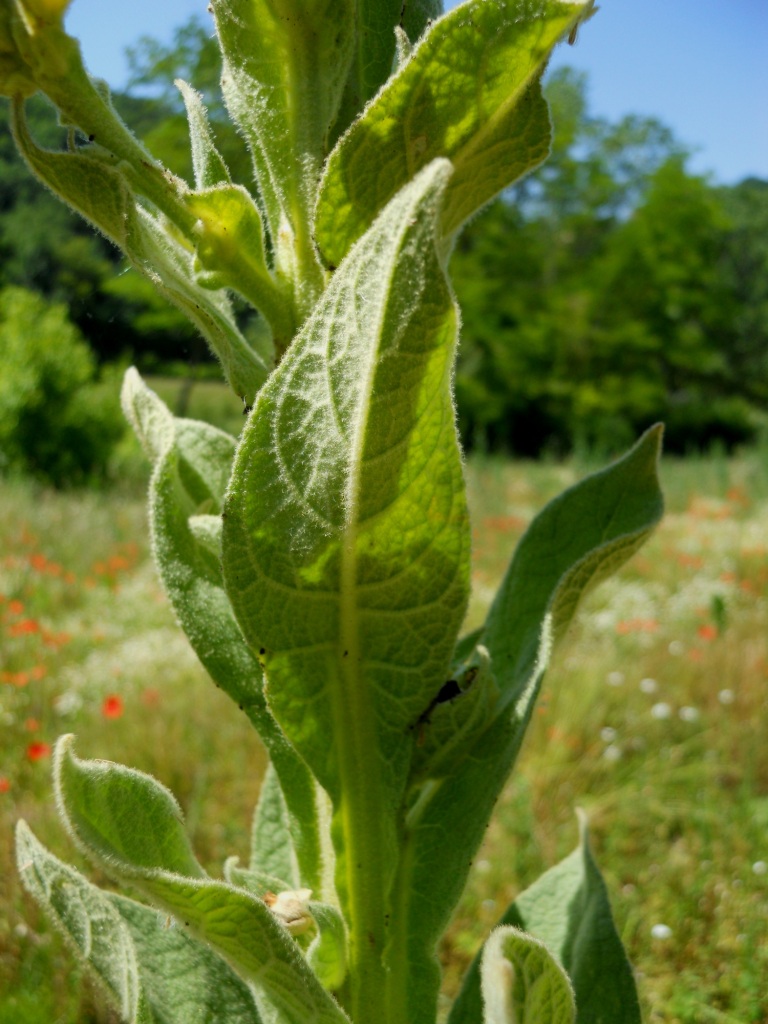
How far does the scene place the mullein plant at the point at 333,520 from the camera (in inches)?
28.1

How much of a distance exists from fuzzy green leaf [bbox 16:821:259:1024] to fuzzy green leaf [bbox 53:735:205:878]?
0.11 meters

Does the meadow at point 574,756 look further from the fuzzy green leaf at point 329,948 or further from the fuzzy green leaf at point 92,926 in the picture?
the fuzzy green leaf at point 92,926

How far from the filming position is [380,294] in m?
0.64

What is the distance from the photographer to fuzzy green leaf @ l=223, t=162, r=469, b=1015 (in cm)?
66

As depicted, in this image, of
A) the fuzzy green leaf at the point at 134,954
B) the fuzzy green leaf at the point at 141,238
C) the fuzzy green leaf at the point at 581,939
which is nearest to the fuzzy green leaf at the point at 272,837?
the fuzzy green leaf at the point at 134,954

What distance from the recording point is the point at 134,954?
92cm

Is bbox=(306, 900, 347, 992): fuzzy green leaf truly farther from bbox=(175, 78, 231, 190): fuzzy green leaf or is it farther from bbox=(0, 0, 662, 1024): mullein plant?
bbox=(175, 78, 231, 190): fuzzy green leaf

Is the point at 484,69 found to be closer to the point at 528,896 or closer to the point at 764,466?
the point at 528,896

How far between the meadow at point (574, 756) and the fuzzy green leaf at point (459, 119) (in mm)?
1320

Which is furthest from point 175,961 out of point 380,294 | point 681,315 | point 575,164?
point 681,315

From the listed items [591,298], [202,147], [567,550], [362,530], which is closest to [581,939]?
[567,550]

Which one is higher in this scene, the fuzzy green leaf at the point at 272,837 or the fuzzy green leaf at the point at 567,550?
the fuzzy green leaf at the point at 567,550

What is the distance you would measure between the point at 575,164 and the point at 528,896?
2633cm

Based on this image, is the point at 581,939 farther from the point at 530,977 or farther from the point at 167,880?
the point at 167,880
